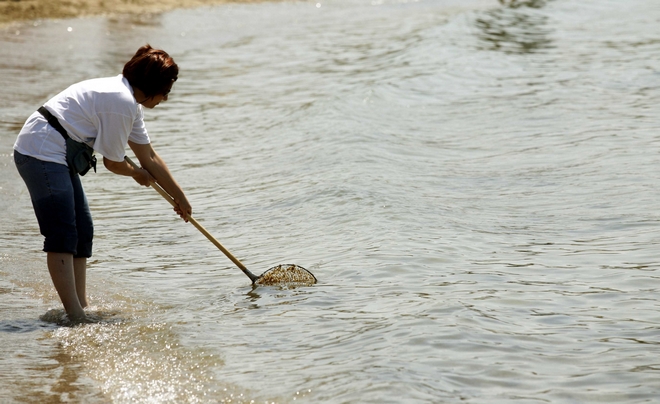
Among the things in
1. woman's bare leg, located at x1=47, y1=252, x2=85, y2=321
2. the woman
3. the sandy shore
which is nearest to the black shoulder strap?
the woman

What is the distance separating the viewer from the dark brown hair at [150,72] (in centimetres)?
455

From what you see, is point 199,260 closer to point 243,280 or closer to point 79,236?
point 243,280

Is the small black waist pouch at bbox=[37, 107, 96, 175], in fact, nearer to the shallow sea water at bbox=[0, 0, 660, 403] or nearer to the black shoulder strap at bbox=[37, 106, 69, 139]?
the black shoulder strap at bbox=[37, 106, 69, 139]

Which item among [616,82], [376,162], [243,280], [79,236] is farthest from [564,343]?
[616,82]

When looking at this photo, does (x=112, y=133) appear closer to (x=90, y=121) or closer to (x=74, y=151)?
(x=90, y=121)

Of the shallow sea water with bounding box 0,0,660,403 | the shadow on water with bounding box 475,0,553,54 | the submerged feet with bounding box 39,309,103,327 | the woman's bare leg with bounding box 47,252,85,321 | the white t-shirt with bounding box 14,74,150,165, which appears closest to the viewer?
the shallow sea water with bounding box 0,0,660,403

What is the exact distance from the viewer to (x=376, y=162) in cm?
905

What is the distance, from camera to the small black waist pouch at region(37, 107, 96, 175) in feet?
15.0

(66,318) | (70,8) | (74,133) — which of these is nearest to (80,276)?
(66,318)

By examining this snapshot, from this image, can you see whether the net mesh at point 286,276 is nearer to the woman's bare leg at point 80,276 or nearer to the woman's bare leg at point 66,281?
the woman's bare leg at point 80,276

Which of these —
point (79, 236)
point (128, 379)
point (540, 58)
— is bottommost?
point (540, 58)

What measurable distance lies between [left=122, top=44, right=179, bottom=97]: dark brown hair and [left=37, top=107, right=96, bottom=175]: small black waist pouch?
1.44 ft

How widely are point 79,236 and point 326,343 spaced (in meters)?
1.51

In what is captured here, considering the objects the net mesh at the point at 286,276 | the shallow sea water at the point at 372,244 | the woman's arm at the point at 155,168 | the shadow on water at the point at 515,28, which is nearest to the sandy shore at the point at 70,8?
the shallow sea water at the point at 372,244
